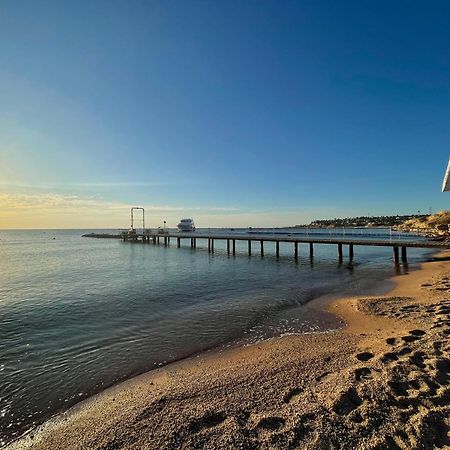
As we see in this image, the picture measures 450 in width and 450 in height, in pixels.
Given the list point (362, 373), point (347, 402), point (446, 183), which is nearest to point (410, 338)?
point (362, 373)

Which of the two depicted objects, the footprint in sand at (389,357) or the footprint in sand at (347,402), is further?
the footprint in sand at (389,357)

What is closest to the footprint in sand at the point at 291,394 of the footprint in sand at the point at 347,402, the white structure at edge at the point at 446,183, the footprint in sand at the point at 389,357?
the footprint in sand at the point at 347,402

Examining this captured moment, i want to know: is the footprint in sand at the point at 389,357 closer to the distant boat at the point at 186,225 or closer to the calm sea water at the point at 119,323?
the calm sea water at the point at 119,323

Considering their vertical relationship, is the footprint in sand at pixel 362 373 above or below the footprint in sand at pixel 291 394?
above

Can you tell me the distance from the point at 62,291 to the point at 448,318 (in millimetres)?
20587

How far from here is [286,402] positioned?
16.2 feet

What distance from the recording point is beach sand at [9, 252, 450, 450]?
3.99 m

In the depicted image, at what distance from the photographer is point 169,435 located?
168 inches

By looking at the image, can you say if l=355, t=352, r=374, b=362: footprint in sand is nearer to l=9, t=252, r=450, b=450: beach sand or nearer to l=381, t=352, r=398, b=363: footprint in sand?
l=9, t=252, r=450, b=450: beach sand

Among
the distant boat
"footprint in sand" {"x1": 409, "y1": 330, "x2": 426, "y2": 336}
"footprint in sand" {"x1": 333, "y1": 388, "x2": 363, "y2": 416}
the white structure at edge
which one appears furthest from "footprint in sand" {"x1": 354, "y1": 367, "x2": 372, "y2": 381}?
the distant boat

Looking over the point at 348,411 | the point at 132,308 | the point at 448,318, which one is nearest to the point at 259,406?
the point at 348,411

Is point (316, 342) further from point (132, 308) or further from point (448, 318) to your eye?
point (132, 308)

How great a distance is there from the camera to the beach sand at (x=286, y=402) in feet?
13.1

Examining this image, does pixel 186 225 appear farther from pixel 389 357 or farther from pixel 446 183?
pixel 389 357
